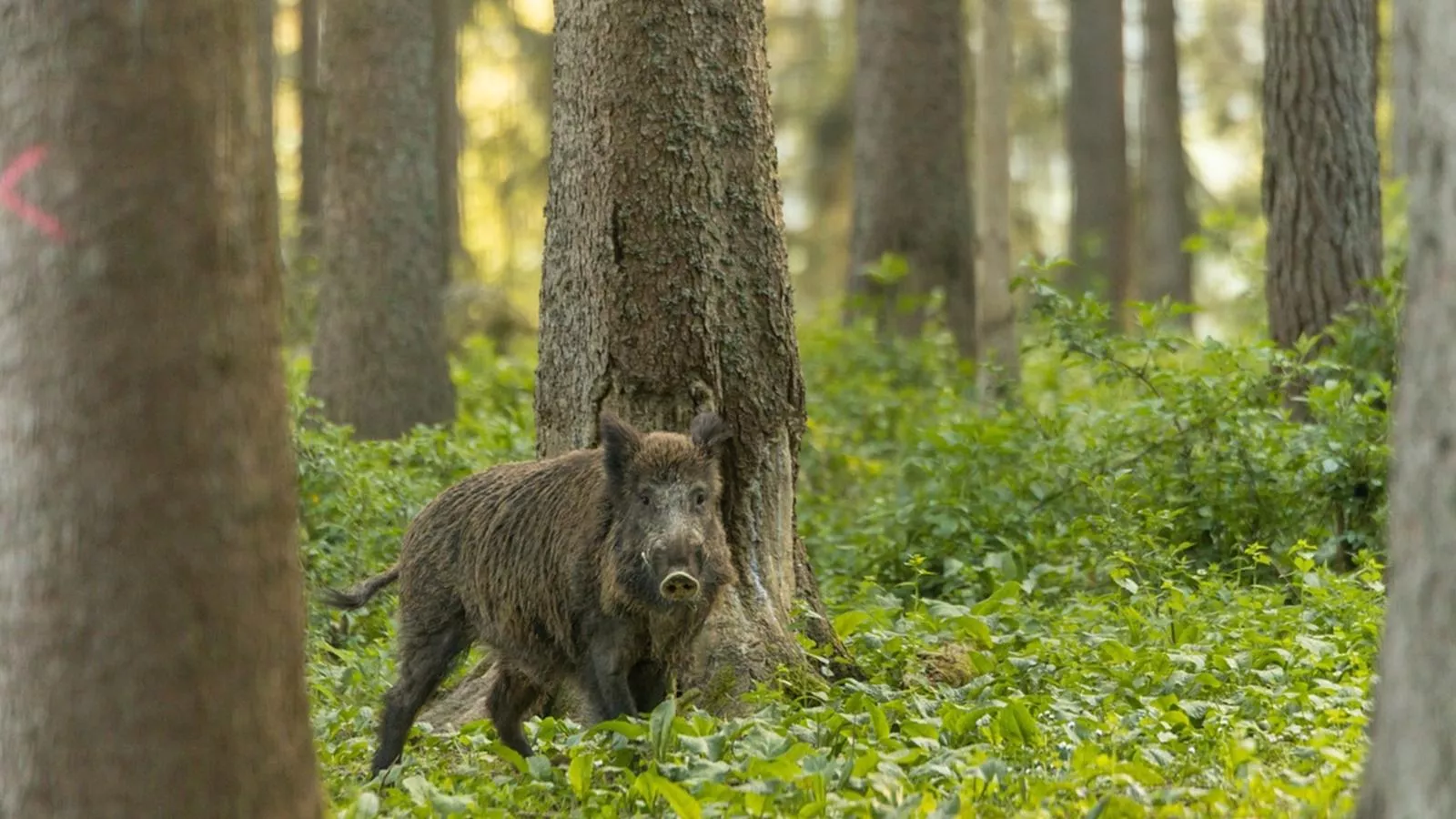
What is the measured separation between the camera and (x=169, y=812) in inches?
153

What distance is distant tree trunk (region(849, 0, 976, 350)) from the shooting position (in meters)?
16.5

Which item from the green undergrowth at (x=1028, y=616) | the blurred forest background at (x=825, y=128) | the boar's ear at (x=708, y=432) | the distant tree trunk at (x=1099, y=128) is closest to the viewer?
the green undergrowth at (x=1028, y=616)

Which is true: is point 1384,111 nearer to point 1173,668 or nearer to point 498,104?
point 498,104

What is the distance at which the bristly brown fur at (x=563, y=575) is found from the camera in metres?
6.21

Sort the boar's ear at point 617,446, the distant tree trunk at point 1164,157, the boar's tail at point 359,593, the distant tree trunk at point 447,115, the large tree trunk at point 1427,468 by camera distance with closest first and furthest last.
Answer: the large tree trunk at point 1427,468
the boar's ear at point 617,446
the boar's tail at point 359,593
the distant tree trunk at point 447,115
the distant tree trunk at point 1164,157

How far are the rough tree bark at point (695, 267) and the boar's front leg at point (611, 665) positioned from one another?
510 millimetres

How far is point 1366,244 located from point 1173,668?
19.5ft

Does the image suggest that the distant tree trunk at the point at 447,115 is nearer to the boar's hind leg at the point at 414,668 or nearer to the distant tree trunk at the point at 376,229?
the distant tree trunk at the point at 376,229

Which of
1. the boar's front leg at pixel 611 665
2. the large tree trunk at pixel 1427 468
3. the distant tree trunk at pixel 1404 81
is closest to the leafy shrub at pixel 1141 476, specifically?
the boar's front leg at pixel 611 665

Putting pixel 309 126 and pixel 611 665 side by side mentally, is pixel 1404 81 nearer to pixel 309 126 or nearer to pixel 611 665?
pixel 611 665

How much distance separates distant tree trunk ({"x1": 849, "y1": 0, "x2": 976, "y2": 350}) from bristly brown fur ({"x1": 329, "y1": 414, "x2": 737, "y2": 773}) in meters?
9.93

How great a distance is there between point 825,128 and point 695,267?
19701 mm

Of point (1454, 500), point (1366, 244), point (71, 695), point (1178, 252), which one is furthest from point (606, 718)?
point (1178, 252)

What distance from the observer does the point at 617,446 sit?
624 centimetres
